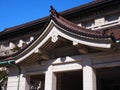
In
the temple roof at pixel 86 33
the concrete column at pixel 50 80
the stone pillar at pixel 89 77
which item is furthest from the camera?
the concrete column at pixel 50 80

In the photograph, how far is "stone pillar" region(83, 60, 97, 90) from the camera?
338 inches

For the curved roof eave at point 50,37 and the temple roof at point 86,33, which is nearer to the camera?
the temple roof at point 86,33

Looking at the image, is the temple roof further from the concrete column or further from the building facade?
the concrete column

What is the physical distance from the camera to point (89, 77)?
343 inches

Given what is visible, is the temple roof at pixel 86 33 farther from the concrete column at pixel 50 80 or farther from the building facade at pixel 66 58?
the concrete column at pixel 50 80

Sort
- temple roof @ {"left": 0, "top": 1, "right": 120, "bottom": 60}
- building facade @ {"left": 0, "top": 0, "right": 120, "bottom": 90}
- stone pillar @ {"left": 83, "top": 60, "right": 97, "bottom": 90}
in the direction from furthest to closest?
stone pillar @ {"left": 83, "top": 60, "right": 97, "bottom": 90} → building facade @ {"left": 0, "top": 0, "right": 120, "bottom": 90} → temple roof @ {"left": 0, "top": 1, "right": 120, "bottom": 60}

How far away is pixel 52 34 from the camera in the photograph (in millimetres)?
9438

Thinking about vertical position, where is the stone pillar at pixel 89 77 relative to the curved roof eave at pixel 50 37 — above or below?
below

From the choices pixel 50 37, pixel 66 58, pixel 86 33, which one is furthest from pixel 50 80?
pixel 86 33

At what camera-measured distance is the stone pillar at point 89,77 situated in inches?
338

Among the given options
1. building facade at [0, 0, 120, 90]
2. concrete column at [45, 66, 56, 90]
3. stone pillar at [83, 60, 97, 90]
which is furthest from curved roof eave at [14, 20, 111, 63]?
concrete column at [45, 66, 56, 90]

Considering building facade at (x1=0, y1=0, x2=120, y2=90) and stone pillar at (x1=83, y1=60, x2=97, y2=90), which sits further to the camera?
stone pillar at (x1=83, y1=60, x2=97, y2=90)

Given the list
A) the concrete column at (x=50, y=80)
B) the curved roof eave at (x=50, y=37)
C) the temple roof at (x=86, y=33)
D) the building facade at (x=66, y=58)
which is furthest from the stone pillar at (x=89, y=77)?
the concrete column at (x=50, y=80)

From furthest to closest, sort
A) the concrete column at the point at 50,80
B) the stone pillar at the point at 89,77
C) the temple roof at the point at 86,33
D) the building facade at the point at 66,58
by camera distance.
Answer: the concrete column at the point at 50,80, the stone pillar at the point at 89,77, the building facade at the point at 66,58, the temple roof at the point at 86,33
